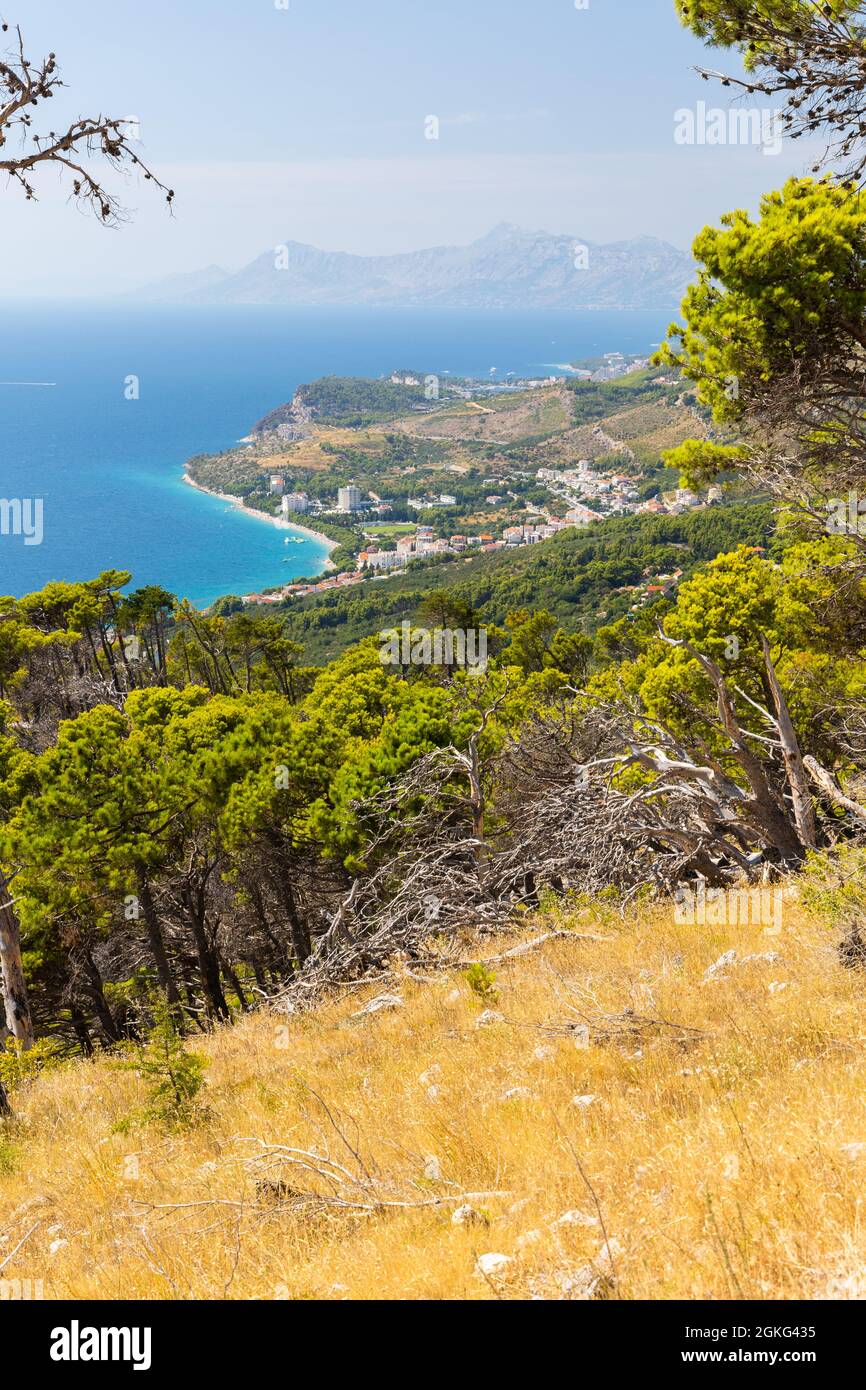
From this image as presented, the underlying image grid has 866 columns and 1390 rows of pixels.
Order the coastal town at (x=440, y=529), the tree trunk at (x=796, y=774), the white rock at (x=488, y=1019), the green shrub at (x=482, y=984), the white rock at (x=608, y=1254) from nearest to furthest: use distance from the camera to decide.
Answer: the white rock at (x=608, y=1254) → the white rock at (x=488, y=1019) → the green shrub at (x=482, y=984) → the tree trunk at (x=796, y=774) → the coastal town at (x=440, y=529)

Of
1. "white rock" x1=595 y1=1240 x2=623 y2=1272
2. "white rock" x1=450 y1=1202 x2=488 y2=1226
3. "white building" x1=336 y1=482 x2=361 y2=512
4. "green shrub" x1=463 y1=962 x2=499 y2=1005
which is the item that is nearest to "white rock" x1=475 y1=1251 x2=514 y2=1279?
"white rock" x1=595 y1=1240 x2=623 y2=1272

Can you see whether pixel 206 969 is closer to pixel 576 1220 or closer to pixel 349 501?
pixel 576 1220

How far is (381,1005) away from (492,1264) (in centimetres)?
637

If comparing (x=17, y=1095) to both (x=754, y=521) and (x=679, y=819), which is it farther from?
(x=754, y=521)

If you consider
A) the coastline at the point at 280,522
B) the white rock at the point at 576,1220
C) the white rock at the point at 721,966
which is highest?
the coastline at the point at 280,522

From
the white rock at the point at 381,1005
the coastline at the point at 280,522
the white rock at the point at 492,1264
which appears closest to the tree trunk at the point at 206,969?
the white rock at the point at 381,1005

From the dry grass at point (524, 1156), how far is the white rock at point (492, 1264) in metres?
0.03

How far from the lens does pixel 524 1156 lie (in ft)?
16.3

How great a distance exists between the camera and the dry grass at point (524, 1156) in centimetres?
362

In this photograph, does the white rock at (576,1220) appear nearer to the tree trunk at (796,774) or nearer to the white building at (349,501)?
the tree trunk at (796,774)

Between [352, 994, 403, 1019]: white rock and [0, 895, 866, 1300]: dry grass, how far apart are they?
1.75 feet

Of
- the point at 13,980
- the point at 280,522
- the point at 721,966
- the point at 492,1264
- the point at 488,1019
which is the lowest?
the point at 13,980
